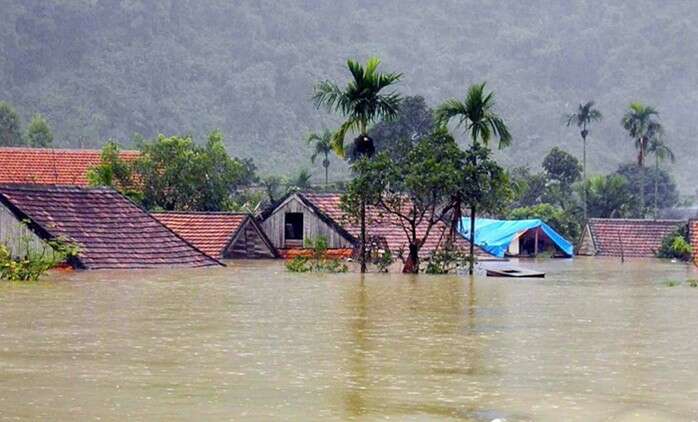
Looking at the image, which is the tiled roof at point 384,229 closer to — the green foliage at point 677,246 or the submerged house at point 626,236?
the green foliage at point 677,246

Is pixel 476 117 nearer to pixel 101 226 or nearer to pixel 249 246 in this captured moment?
pixel 101 226

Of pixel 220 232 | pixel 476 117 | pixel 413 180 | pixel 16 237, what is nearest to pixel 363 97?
pixel 413 180

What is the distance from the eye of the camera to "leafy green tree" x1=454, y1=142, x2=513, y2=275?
30.4m

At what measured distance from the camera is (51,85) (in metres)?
138

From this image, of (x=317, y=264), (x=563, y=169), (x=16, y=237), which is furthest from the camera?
(x=563, y=169)

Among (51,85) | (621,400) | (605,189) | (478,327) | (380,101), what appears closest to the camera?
(621,400)

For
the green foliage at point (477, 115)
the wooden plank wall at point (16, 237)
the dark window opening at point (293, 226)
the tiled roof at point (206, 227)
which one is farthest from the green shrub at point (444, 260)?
the dark window opening at point (293, 226)

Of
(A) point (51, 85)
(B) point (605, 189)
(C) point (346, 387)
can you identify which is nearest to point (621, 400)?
(C) point (346, 387)

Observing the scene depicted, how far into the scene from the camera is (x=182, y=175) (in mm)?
40531

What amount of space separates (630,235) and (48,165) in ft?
57.2

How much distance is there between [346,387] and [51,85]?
128067mm

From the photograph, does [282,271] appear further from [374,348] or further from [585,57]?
[585,57]

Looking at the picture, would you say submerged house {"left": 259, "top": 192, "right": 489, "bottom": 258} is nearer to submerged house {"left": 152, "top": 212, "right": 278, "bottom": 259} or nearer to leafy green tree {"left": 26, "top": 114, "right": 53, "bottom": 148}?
submerged house {"left": 152, "top": 212, "right": 278, "bottom": 259}

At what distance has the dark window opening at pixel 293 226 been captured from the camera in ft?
129
